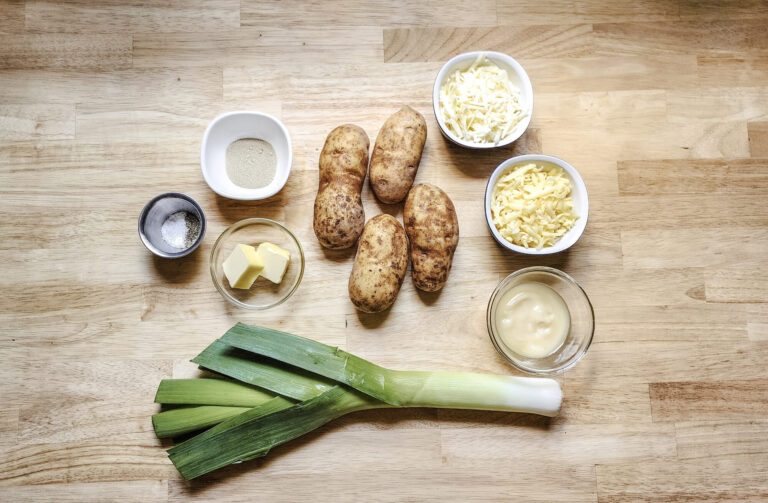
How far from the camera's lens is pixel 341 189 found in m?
1.34

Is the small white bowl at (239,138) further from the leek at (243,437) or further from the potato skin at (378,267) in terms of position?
the leek at (243,437)

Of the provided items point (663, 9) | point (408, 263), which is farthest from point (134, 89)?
point (663, 9)

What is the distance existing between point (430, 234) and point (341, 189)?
0.25 meters

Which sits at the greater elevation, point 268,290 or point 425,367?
point 268,290

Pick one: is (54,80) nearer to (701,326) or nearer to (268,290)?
(268,290)

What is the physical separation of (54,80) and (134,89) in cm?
22

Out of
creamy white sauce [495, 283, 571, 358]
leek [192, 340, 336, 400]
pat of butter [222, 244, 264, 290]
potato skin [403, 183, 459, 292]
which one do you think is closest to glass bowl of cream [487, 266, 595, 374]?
creamy white sauce [495, 283, 571, 358]

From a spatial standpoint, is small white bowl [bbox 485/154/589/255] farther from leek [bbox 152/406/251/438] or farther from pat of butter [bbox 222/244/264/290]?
leek [bbox 152/406/251/438]

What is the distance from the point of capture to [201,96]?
1465mm

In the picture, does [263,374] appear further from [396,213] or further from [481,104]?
[481,104]

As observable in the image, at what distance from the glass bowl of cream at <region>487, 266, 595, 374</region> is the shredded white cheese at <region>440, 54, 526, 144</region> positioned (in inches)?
14.5

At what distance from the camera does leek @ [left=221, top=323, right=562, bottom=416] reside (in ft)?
4.28

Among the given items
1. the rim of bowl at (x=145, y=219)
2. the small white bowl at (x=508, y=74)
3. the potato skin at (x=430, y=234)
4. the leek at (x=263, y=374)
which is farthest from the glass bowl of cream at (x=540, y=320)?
the rim of bowl at (x=145, y=219)

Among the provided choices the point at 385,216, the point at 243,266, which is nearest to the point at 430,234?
the point at 385,216
